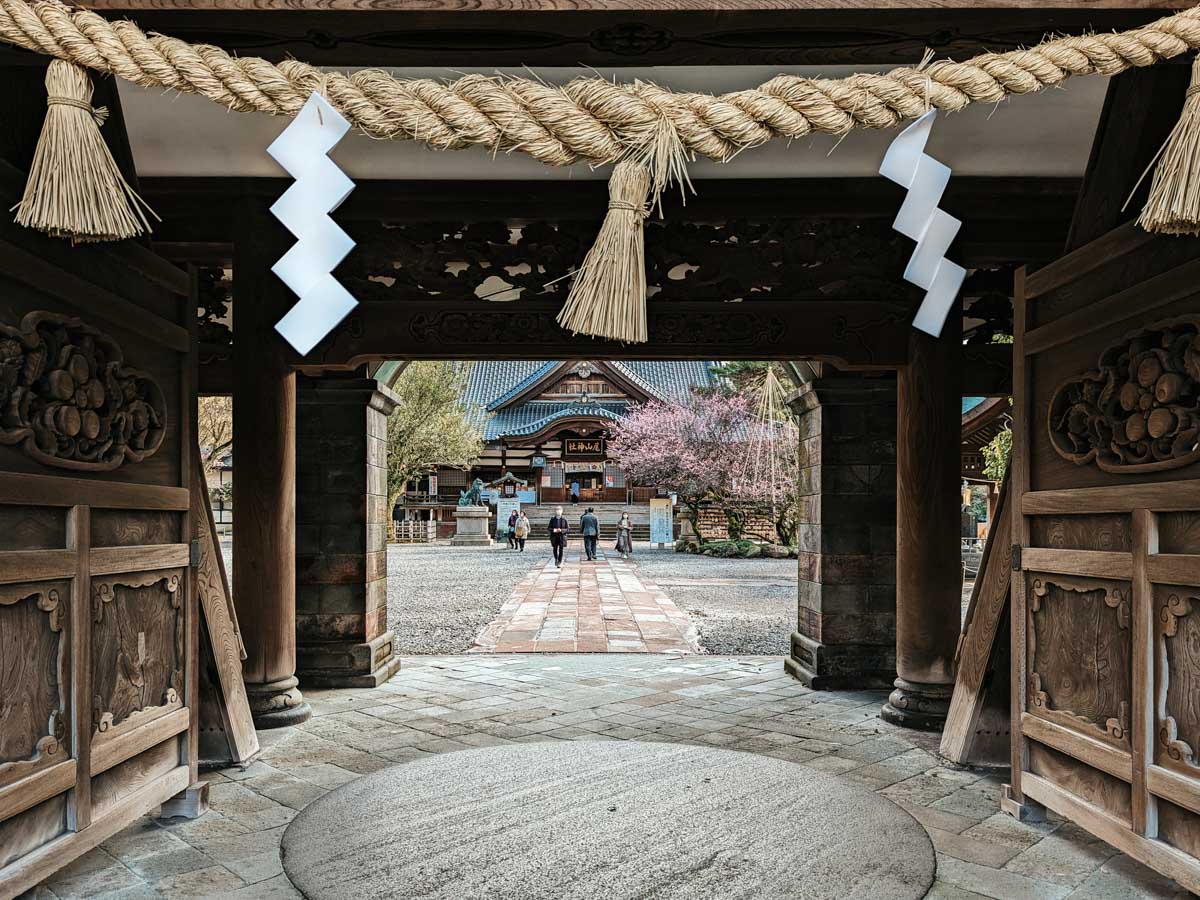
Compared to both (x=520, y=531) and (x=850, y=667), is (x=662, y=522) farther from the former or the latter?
(x=850, y=667)

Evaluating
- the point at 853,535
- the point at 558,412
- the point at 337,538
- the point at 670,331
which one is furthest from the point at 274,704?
the point at 558,412

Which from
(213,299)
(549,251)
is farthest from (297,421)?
(549,251)

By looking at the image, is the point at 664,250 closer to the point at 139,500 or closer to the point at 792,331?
the point at 792,331

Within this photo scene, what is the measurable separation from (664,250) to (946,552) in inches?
86.6

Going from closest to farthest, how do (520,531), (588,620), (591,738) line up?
(591,738) < (588,620) < (520,531)

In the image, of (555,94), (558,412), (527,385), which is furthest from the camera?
(527,385)

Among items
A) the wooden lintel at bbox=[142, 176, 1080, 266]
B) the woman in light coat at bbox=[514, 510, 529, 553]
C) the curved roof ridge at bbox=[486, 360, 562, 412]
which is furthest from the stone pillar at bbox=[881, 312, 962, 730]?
the curved roof ridge at bbox=[486, 360, 562, 412]

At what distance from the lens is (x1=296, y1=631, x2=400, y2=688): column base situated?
18.7 feet

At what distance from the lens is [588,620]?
30.1 feet

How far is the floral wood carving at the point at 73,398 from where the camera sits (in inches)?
87.4

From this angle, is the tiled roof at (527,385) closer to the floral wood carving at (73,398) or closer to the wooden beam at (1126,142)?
the wooden beam at (1126,142)

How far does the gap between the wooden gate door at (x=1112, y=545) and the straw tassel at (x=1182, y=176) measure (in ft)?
1.48

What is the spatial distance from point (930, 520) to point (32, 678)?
13.1 feet

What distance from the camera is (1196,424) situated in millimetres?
2232
